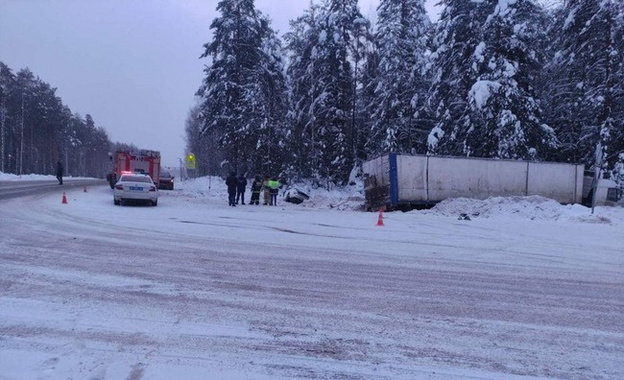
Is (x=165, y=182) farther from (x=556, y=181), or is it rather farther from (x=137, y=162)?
(x=556, y=181)

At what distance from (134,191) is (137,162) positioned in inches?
512

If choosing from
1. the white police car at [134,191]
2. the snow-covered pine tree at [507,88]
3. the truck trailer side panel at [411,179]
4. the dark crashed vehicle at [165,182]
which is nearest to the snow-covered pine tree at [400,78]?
the snow-covered pine tree at [507,88]

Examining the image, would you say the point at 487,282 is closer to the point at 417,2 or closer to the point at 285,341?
the point at 285,341

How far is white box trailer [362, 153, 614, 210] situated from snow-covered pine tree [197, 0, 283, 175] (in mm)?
14033

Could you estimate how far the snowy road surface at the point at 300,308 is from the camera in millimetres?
3984

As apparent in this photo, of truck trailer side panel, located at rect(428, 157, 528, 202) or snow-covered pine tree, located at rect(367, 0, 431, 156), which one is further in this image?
snow-covered pine tree, located at rect(367, 0, 431, 156)

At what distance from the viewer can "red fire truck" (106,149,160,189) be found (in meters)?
32.4

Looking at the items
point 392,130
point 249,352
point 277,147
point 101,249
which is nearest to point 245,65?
point 277,147

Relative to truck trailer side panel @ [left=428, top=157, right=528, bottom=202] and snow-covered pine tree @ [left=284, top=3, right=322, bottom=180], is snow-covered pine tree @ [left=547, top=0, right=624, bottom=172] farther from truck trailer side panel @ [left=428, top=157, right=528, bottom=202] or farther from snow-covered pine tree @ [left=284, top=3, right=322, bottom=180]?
snow-covered pine tree @ [left=284, top=3, right=322, bottom=180]

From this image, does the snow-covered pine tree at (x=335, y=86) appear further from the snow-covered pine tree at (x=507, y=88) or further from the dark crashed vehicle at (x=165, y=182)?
the dark crashed vehicle at (x=165, y=182)

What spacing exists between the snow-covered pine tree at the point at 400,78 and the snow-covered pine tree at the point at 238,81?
875 cm

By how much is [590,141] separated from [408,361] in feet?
88.1

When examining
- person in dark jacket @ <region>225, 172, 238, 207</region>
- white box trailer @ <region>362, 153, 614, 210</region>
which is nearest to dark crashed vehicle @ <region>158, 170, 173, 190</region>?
person in dark jacket @ <region>225, 172, 238, 207</region>

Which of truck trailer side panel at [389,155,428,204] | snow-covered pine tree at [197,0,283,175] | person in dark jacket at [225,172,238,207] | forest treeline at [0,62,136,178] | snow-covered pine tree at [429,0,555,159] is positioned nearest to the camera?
truck trailer side panel at [389,155,428,204]
